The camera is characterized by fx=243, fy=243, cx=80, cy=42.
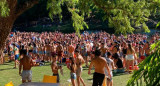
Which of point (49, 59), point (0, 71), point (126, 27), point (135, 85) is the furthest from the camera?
point (49, 59)

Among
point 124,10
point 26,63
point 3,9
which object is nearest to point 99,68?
point 124,10

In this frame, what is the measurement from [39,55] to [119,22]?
11.7 m

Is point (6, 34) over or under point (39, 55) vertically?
over

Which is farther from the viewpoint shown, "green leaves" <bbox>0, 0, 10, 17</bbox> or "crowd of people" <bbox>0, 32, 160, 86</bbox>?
"crowd of people" <bbox>0, 32, 160, 86</bbox>

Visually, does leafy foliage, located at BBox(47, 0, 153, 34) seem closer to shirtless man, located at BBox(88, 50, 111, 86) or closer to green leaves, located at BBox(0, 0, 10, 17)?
shirtless man, located at BBox(88, 50, 111, 86)

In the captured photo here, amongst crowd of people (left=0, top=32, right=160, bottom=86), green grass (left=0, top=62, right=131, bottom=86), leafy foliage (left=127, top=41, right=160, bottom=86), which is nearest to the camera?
leafy foliage (left=127, top=41, right=160, bottom=86)

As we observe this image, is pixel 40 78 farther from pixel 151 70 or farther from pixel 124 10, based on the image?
pixel 151 70

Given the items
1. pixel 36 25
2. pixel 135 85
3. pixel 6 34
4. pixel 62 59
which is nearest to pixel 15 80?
pixel 6 34

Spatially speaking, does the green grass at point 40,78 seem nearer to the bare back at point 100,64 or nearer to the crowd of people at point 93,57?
the crowd of people at point 93,57

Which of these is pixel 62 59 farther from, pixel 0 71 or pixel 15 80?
pixel 15 80

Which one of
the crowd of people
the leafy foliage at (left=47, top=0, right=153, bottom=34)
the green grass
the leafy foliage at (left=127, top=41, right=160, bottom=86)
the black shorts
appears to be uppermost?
the leafy foliage at (left=47, top=0, right=153, bottom=34)

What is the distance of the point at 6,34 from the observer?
25.9 feet

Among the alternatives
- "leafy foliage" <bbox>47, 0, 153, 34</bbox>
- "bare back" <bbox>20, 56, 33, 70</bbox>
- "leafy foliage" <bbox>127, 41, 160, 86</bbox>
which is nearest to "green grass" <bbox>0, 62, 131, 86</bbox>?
"bare back" <bbox>20, 56, 33, 70</bbox>

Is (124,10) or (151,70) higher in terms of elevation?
(124,10)
